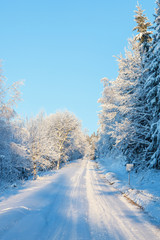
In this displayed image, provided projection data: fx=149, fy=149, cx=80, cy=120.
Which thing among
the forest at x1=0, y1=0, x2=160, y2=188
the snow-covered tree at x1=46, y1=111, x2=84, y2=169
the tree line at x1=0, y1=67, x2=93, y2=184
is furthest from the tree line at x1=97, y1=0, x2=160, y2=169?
the snow-covered tree at x1=46, y1=111, x2=84, y2=169

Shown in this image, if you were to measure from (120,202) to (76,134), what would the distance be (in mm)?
25738

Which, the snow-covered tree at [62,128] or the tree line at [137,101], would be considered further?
the snow-covered tree at [62,128]

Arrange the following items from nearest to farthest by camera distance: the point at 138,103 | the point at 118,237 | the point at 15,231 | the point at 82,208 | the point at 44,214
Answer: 1. the point at 15,231
2. the point at 118,237
3. the point at 44,214
4. the point at 82,208
5. the point at 138,103

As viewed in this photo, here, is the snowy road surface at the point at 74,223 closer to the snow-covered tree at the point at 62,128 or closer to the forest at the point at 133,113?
the forest at the point at 133,113

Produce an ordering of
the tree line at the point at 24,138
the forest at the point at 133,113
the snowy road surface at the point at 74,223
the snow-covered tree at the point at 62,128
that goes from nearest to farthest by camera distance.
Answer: the snowy road surface at the point at 74,223
the forest at the point at 133,113
the tree line at the point at 24,138
the snow-covered tree at the point at 62,128

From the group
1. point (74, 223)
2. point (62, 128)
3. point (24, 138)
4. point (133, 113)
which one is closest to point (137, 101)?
point (133, 113)

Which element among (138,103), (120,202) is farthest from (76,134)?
(120,202)

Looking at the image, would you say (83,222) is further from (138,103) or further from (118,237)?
(138,103)

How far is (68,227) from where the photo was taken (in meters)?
4.48

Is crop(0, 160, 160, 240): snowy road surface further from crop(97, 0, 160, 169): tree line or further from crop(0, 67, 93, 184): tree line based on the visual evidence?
crop(0, 67, 93, 184): tree line

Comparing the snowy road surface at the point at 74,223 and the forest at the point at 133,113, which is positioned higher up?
the forest at the point at 133,113

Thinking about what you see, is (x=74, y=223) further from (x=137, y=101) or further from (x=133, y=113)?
(x=137, y=101)

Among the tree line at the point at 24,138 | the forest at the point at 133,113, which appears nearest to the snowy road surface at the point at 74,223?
the forest at the point at 133,113

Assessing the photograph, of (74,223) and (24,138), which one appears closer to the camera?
(74,223)
